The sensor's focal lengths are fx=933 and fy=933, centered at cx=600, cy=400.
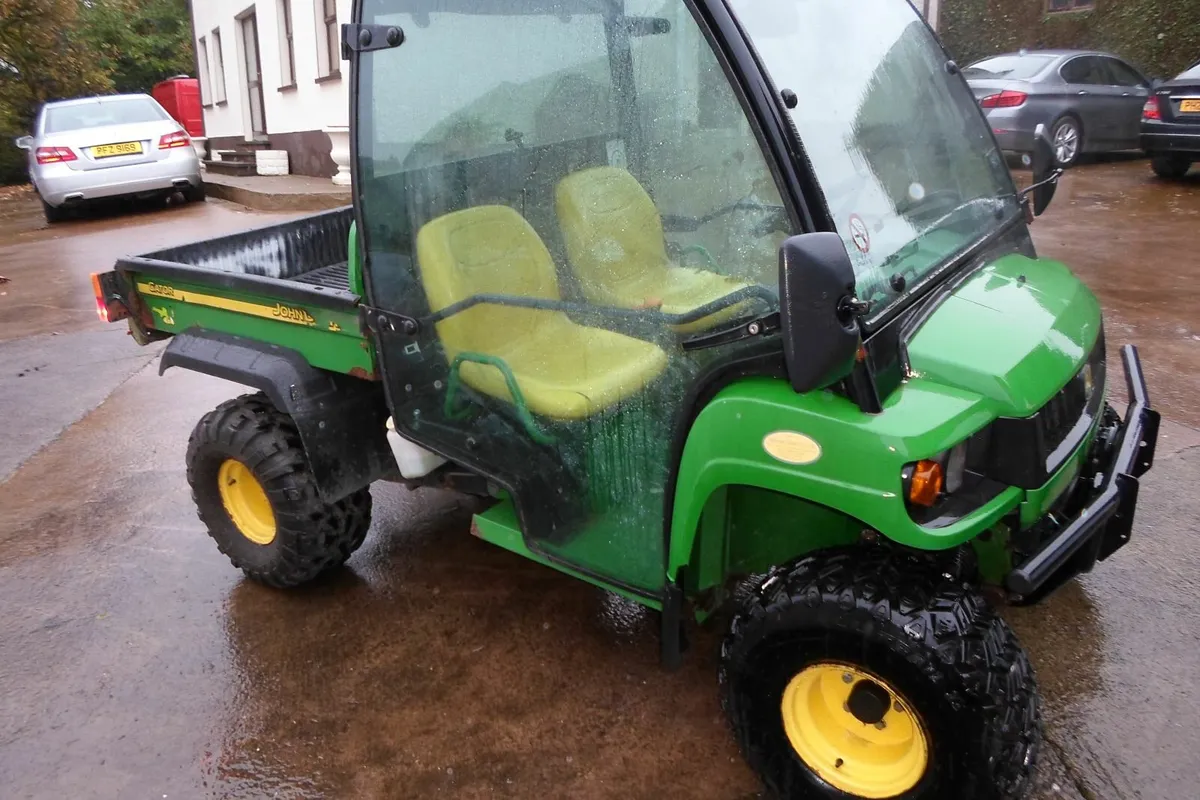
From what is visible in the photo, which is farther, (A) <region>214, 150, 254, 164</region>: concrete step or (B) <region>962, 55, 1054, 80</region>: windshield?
(A) <region>214, 150, 254, 164</region>: concrete step

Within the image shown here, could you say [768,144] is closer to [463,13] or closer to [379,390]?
[463,13]

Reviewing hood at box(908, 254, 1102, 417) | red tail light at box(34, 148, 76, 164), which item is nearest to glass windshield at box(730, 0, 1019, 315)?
hood at box(908, 254, 1102, 417)

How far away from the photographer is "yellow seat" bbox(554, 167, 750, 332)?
205 cm

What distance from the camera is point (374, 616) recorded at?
3117 millimetres

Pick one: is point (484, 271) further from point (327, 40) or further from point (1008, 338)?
point (327, 40)

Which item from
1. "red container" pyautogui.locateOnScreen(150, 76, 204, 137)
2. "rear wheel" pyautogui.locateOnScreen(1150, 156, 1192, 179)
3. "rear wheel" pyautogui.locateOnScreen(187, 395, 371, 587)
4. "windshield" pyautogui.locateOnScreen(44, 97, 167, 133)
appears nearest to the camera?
"rear wheel" pyautogui.locateOnScreen(187, 395, 371, 587)

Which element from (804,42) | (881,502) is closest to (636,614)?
(881,502)

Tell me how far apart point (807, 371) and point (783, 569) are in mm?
592

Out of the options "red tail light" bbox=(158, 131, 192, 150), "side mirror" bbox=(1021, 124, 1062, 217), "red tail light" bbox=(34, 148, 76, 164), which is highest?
"red tail light" bbox=(158, 131, 192, 150)

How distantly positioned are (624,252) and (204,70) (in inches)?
888

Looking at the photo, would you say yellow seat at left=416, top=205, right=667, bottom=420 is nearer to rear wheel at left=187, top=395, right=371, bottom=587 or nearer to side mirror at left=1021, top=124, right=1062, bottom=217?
rear wheel at left=187, top=395, right=371, bottom=587

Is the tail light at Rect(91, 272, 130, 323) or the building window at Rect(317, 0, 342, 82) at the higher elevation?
the building window at Rect(317, 0, 342, 82)

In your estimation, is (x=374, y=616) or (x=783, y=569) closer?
(x=783, y=569)

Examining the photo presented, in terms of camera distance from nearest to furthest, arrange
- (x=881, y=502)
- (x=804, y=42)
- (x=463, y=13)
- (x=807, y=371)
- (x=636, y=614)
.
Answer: (x=807, y=371), (x=881, y=502), (x=804, y=42), (x=463, y=13), (x=636, y=614)
